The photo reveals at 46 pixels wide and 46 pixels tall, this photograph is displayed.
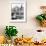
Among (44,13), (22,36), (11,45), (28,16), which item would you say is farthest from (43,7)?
(11,45)

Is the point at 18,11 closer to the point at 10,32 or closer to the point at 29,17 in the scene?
the point at 29,17

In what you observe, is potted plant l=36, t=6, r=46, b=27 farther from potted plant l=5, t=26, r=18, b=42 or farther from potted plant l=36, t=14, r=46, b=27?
potted plant l=5, t=26, r=18, b=42

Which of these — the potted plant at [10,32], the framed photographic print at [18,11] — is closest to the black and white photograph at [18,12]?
the framed photographic print at [18,11]

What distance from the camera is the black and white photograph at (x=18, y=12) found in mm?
3533

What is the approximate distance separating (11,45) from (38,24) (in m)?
0.74

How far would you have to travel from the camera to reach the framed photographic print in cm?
353

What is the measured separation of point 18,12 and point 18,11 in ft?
0.07

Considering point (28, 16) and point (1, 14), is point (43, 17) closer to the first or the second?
point (28, 16)

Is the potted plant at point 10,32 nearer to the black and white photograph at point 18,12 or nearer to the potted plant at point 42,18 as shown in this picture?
the black and white photograph at point 18,12

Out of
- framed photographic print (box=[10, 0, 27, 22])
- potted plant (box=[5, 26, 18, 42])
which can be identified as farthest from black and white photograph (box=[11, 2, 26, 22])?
potted plant (box=[5, 26, 18, 42])

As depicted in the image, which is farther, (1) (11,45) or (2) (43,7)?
(2) (43,7)

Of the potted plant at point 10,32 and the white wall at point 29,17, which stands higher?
the white wall at point 29,17

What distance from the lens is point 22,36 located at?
3.50 meters

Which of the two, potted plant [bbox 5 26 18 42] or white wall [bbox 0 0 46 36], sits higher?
white wall [bbox 0 0 46 36]
